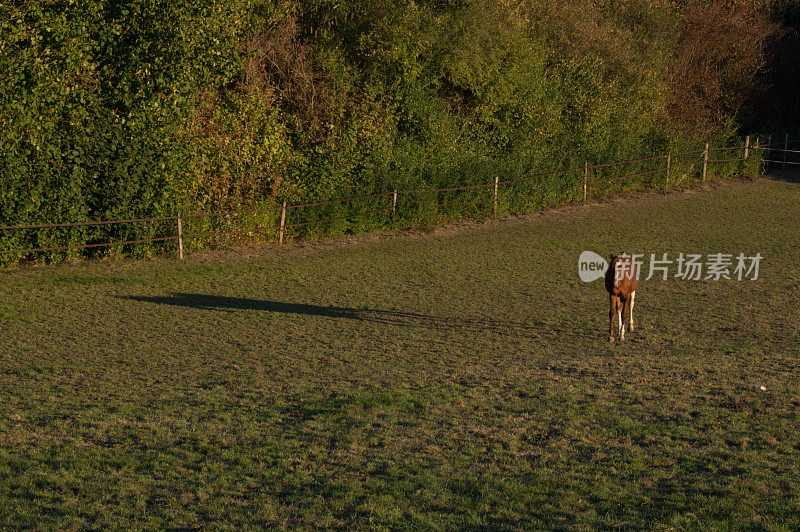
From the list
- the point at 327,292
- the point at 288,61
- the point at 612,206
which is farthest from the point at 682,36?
the point at 327,292

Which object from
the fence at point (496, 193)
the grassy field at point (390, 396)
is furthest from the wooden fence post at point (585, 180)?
the grassy field at point (390, 396)

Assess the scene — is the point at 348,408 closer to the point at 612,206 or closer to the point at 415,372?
the point at 415,372

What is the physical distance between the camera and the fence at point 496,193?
1909 centimetres

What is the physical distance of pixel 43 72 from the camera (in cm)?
1741

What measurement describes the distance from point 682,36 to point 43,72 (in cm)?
2825

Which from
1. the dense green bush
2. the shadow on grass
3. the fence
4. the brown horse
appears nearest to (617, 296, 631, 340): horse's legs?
the brown horse

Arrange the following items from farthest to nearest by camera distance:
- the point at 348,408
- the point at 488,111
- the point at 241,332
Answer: the point at 488,111
the point at 241,332
the point at 348,408

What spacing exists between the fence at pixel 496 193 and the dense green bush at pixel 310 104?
215 mm

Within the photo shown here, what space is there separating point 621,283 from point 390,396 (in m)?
4.68

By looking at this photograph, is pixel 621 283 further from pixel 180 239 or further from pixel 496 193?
pixel 496 193

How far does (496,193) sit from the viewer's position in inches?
987

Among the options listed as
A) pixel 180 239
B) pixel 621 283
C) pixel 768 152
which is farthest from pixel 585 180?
pixel 621 283

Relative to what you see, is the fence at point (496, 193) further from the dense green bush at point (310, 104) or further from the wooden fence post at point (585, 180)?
the dense green bush at point (310, 104)

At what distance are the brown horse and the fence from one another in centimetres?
1015
